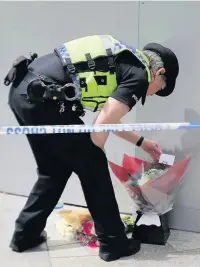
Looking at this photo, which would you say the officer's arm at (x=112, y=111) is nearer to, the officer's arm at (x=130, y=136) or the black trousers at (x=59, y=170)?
the black trousers at (x=59, y=170)

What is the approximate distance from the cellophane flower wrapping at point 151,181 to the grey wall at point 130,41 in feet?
0.54

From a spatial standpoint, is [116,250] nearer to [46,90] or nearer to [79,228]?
[79,228]

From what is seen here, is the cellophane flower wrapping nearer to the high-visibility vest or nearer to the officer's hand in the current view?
the officer's hand

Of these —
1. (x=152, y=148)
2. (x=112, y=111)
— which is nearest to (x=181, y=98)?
(x=152, y=148)

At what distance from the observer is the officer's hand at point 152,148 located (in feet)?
8.89

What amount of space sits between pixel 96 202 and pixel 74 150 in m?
0.30

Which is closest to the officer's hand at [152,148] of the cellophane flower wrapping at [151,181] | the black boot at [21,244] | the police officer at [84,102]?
the cellophane flower wrapping at [151,181]

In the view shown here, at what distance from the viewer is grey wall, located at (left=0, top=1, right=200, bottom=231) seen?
264cm

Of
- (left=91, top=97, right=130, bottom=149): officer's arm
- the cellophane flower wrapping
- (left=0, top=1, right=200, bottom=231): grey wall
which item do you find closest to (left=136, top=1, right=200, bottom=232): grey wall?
(left=0, top=1, right=200, bottom=231): grey wall

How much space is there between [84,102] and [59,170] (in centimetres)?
46

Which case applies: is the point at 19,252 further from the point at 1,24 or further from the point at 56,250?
the point at 1,24

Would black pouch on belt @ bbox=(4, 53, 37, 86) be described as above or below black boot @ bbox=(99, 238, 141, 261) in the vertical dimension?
above

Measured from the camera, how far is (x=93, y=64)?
221cm

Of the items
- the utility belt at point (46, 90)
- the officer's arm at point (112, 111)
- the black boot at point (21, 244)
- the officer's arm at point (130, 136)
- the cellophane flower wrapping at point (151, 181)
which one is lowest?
the black boot at point (21, 244)
